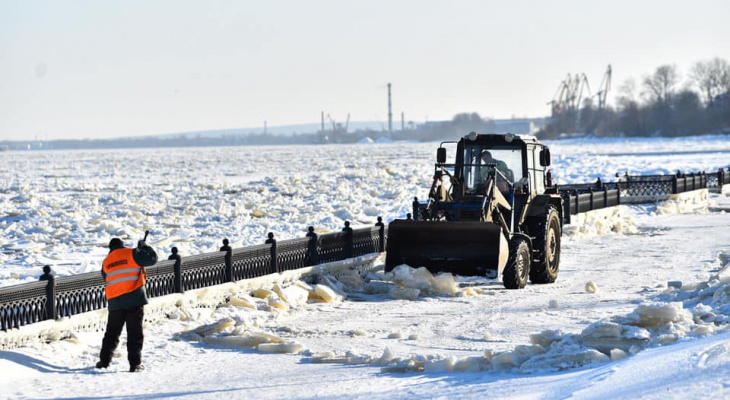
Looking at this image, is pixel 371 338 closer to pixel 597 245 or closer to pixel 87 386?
pixel 87 386

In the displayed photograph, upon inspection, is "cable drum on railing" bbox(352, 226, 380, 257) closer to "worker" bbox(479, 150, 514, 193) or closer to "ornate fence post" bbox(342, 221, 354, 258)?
"ornate fence post" bbox(342, 221, 354, 258)

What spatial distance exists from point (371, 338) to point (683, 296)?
14.4 feet

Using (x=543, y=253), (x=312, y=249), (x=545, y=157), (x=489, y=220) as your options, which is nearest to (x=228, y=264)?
(x=312, y=249)

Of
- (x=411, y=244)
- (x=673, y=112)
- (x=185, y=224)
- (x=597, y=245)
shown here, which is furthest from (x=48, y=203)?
(x=673, y=112)

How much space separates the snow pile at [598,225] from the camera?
27.0 metres

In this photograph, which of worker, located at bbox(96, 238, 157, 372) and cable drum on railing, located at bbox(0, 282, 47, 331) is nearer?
worker, located at bbox(96, 238, 157, 372)

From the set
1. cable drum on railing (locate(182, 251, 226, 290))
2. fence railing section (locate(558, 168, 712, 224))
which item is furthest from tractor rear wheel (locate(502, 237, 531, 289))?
fence railing section (locate(558, 168, 712, 224))

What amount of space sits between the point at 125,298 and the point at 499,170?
27.8 feet

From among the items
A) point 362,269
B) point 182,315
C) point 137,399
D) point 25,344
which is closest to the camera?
point 137,399

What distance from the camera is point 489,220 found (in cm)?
1625

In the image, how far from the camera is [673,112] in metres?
168

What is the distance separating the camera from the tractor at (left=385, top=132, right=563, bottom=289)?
51.7 feet

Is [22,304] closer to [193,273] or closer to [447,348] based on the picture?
[193,273]

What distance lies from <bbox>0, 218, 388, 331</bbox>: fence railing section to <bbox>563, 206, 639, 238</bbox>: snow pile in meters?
8.45
